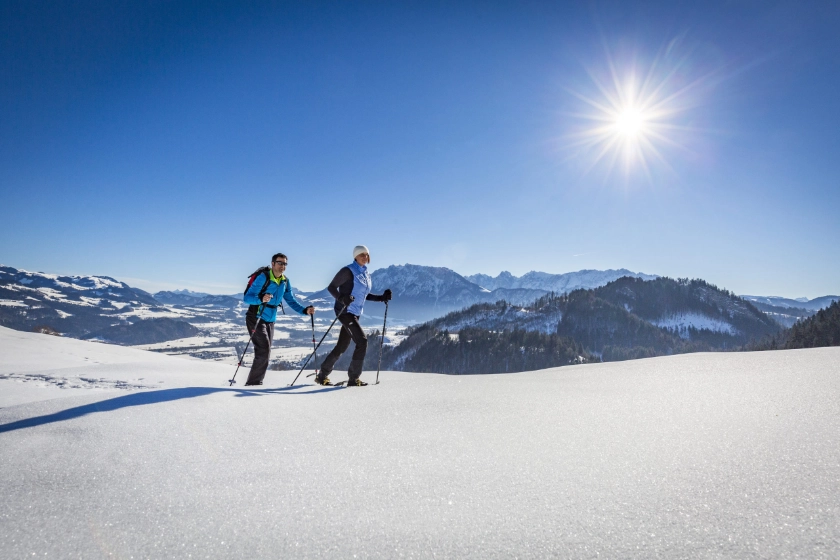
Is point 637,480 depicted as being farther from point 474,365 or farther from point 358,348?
point 474,365

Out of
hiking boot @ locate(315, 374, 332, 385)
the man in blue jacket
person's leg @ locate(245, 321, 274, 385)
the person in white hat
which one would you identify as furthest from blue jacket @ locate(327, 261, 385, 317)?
person's leg @ locate(245, 321, 274, 385)

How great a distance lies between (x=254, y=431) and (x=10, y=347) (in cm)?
993

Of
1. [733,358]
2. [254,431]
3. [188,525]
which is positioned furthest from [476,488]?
[733,358]

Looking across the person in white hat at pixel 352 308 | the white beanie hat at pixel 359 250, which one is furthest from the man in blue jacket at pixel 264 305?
the white beanie hat at pixel 359 250

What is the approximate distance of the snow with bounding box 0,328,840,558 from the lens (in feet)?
5.14

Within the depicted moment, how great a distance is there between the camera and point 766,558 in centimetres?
142

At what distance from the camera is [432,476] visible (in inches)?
87.9

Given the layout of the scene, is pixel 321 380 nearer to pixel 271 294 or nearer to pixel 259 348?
A: pixel 259 348

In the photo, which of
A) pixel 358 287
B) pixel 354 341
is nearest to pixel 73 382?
pixel 354 341

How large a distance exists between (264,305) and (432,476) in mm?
6014

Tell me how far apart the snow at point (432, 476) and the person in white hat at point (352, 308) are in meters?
2.94

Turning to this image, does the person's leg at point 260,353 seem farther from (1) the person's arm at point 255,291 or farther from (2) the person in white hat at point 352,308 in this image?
(2) the person in white hat at point 352,308

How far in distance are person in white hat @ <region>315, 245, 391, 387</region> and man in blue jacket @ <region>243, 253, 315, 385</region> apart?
0.95m

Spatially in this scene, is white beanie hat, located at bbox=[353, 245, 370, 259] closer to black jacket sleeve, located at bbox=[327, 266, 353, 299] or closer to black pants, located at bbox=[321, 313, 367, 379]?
black jacket sleeve, located at bbox=[327, 266, 353, 299]
